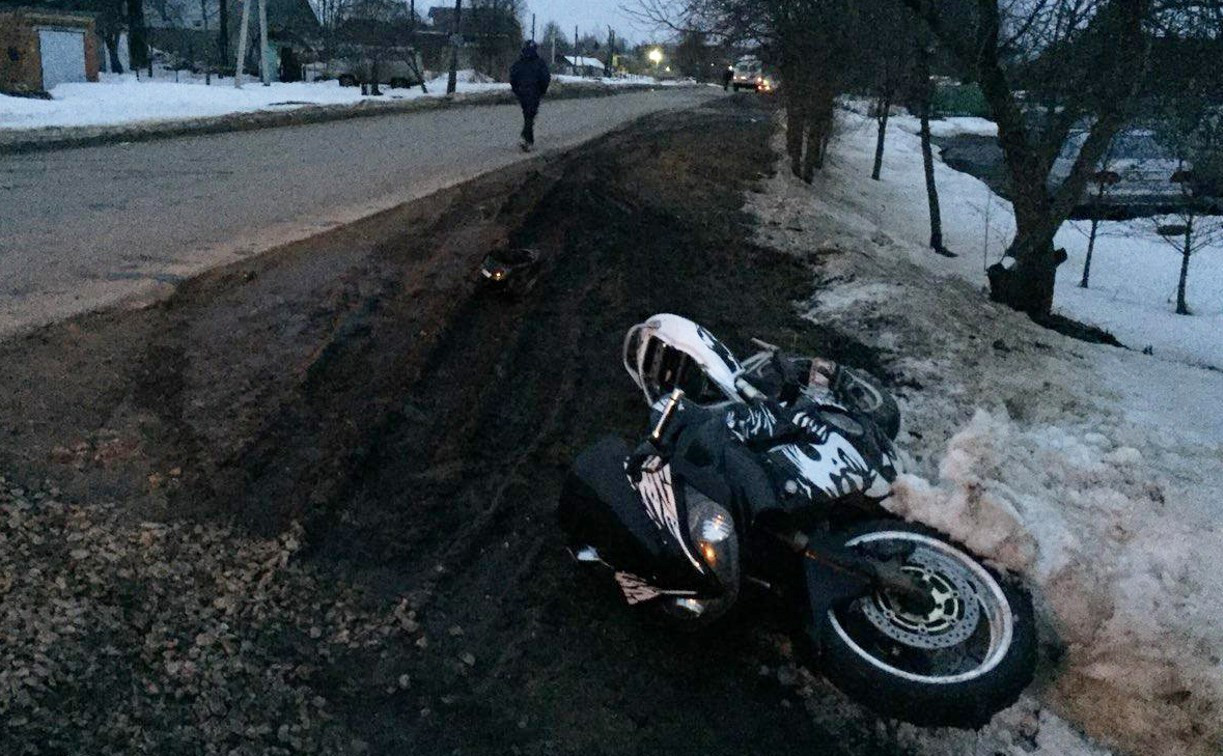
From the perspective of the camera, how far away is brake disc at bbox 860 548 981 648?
346 cm

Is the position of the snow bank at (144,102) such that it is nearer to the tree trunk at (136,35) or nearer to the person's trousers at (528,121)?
the tree trunk at (136,35)

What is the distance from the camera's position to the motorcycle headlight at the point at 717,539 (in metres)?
3.43

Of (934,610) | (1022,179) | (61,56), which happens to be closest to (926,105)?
(1022,179)

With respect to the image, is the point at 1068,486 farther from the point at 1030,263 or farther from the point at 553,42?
the point at 553,42

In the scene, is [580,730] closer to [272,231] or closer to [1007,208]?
[272,231]

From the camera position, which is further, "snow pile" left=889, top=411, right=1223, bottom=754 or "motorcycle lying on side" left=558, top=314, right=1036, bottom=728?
"snow pile" left=889, top=411, right=1223, bottom=754

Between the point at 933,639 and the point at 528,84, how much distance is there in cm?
1547

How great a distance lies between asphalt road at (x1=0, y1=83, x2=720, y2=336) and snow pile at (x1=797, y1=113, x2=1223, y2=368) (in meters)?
6.70

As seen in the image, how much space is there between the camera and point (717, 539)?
3.45m

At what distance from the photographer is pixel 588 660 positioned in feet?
12.2

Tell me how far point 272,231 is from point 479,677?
22.7 feet

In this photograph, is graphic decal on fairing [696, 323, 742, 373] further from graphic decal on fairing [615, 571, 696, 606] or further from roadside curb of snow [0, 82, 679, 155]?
roadside curb of snow [0, 82, 679, 155]

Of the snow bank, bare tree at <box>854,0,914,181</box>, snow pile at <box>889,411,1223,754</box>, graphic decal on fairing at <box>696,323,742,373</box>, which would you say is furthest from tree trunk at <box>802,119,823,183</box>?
graphic decal on fairing at <box>696,323,742,373</box>

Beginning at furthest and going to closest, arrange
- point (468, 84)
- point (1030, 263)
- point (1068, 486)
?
point (468, 84), point (1030, 263), point (1068, 486)
